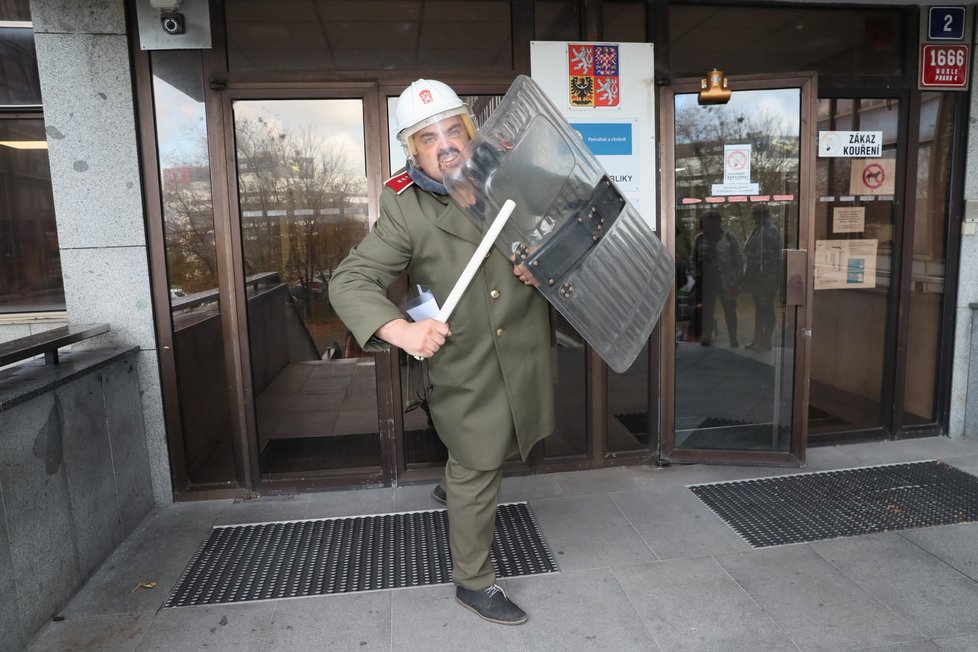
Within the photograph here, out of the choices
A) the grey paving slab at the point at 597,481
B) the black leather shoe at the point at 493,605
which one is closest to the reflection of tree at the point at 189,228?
the black leather shoe at the point at 493,605

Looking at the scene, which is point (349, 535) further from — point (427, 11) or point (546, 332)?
point (427, 11)

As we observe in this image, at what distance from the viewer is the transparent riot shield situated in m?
2.12

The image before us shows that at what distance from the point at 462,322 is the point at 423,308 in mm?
199

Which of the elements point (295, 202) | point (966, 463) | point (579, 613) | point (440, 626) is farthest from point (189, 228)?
point (966, 463)

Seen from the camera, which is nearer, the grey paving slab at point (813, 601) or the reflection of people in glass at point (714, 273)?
the grey paving slab at point (813, 601)

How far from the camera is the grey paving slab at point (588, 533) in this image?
3.02 meters

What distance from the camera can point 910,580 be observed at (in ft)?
9.12

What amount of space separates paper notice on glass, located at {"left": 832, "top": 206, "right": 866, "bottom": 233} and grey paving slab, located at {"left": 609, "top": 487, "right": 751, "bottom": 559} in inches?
83.4

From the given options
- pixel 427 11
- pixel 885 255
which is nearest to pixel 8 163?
pixel 427 11

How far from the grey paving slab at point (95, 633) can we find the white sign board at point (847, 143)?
15.3ft

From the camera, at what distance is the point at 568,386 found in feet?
13.5

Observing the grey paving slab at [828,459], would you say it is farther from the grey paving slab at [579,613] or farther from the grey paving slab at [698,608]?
the grey paving slab at [579,613]

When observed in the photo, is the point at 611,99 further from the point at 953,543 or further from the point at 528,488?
the point at 953,543

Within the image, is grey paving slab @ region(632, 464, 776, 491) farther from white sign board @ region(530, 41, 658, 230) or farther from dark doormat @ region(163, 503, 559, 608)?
white sign board @ region(530, 41, 658, 230)
